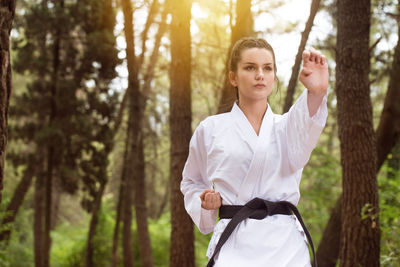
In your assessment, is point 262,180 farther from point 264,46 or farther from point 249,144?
point 264,46

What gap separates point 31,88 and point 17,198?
3057 millimetres

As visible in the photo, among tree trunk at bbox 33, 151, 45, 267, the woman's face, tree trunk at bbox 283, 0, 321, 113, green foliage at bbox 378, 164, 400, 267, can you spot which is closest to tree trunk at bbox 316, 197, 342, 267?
green foliage at bbox 378, 164, 400, 267

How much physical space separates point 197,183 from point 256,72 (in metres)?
0.76

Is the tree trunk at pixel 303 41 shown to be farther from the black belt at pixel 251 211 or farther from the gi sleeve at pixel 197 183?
the black belt at pixel 251 211

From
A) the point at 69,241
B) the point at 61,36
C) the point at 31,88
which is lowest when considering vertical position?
the point at 69,241

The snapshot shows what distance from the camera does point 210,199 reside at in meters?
2.65

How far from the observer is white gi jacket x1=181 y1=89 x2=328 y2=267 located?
2.56 m

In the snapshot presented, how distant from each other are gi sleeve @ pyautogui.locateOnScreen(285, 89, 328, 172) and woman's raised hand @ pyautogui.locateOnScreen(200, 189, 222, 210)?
428 millimetres

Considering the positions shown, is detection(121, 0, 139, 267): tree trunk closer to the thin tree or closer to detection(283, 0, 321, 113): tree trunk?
the thin tree

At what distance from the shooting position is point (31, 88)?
14039 mm

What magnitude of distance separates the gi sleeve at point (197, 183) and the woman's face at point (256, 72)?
36 cm

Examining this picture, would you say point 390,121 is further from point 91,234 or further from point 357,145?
point 91,234

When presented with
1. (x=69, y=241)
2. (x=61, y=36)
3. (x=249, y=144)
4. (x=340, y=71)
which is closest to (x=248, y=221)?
(x=249, y=144)

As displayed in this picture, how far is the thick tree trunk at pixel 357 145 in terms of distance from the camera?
19.1 ft
